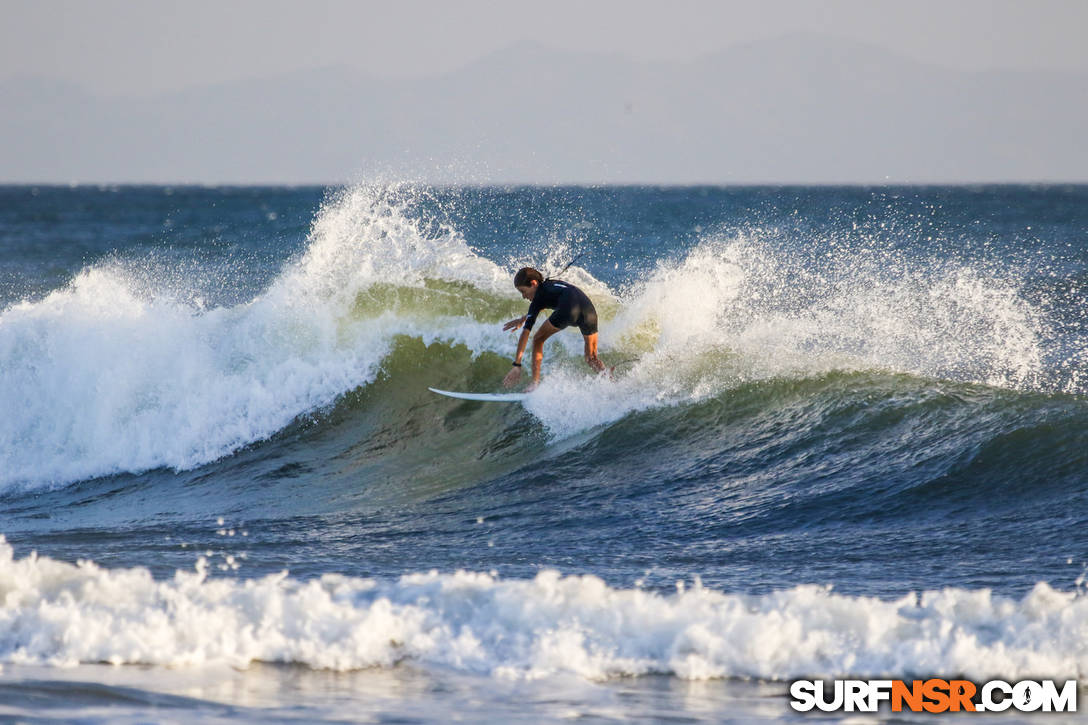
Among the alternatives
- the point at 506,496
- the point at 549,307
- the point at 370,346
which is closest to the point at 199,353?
the point at 370,346

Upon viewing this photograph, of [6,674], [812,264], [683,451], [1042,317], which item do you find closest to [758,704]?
[6,674]

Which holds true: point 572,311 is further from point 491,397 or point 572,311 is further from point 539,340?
point 491,397

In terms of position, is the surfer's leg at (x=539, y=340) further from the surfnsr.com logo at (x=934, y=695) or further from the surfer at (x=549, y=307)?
the surfnsr.com logo at (x=934, y=695)

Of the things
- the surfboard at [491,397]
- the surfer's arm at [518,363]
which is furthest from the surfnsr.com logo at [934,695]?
the surfboard at [491,397]

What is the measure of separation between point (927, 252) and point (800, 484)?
25828 mm

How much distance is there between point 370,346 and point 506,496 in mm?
4637

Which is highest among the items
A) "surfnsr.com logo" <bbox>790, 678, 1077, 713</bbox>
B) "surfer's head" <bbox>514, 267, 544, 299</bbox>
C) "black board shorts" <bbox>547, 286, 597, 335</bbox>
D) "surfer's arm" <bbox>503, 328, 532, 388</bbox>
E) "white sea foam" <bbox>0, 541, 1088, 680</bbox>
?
"surfer's head" <bbox>514, 267, 544, 299</bbox>

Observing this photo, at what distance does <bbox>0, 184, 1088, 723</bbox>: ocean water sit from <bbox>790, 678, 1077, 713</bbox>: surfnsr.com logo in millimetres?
93

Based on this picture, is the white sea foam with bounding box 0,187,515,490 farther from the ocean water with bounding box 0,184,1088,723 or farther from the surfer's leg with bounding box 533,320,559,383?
the surfer's leg with bounding box 533,320,559,383

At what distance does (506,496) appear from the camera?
29.6 ft

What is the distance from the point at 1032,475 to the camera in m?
8.06

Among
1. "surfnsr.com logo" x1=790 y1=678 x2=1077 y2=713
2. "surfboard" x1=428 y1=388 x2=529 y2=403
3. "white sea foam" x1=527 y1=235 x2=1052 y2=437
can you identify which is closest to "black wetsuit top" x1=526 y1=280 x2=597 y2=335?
"white sea foam" x1=527 y1=235 x2=1052 y2=437

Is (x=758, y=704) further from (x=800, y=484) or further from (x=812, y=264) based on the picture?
(x=812, y=264)

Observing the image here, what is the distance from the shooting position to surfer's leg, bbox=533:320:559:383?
10.3m
